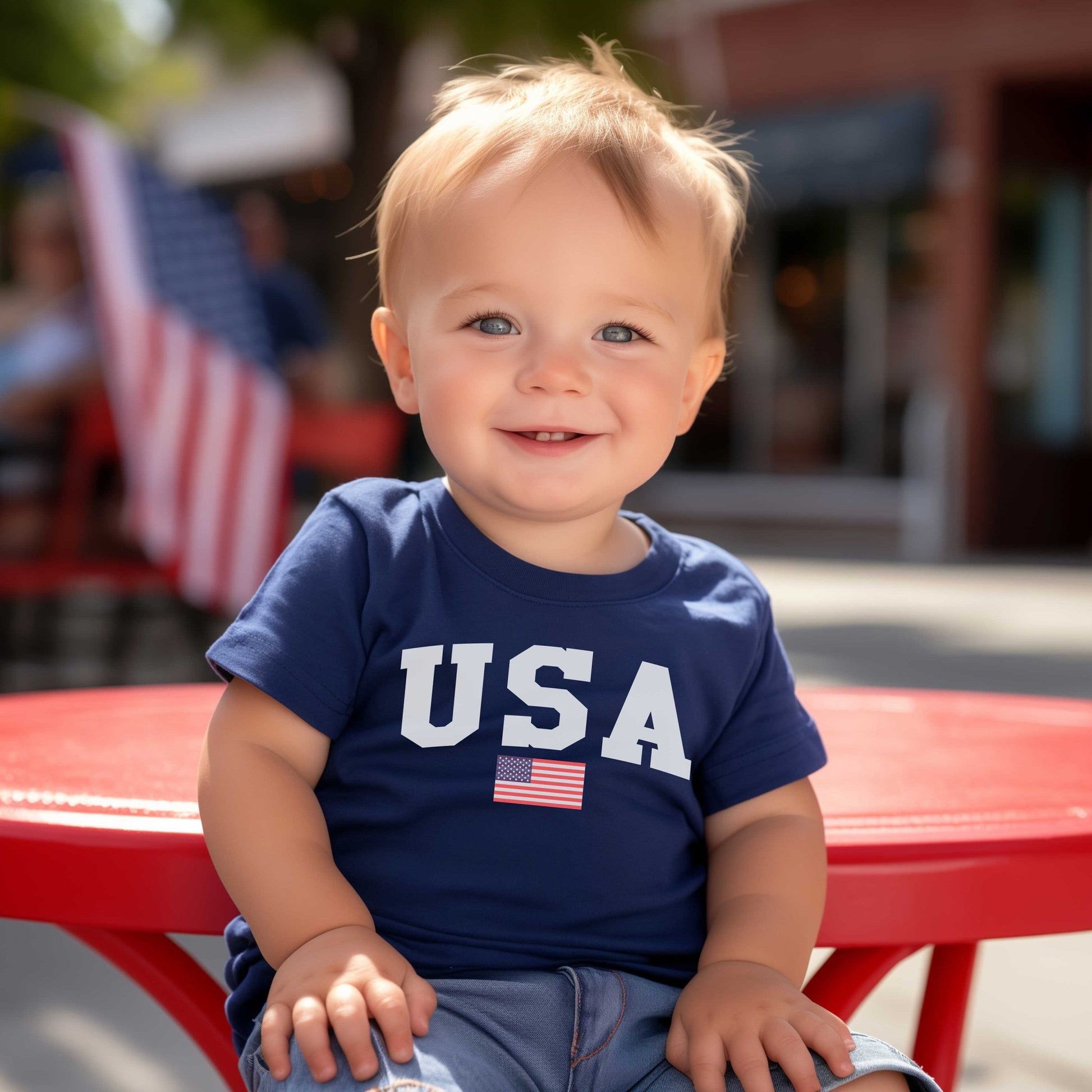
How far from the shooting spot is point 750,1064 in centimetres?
105

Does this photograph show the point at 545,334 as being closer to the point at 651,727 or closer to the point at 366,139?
the point at 651,727

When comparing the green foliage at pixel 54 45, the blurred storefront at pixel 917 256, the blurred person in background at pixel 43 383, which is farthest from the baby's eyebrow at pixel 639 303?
the green foliage at pixel 54 45

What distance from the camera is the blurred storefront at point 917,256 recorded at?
12.2 meters

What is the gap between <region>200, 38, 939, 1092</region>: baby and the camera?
1.10m

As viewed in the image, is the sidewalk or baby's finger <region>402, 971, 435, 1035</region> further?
the sidewalk

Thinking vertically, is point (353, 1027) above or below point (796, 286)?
above

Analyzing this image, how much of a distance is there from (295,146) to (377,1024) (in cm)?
1554

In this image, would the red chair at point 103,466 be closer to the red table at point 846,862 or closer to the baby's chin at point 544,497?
the red table at point 846,862

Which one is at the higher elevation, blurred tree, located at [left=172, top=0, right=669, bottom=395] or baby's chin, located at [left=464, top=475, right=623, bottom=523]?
blurred tree, located at [left=172, top=0, right=669, bottom=395]

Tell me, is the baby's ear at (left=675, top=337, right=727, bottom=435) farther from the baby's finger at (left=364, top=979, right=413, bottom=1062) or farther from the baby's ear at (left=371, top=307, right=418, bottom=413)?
the baby's finger at (left=364, top=979, right=413, bottom=1062)

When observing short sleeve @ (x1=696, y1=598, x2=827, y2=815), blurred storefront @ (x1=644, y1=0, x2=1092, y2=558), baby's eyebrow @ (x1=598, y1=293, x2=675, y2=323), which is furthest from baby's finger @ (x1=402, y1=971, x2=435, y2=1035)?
blurred storefront @ (x1=644, y1=0, x2=1092, y2=558)

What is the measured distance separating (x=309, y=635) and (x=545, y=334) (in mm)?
314

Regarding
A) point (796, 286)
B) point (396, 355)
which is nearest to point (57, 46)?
point (796, 286)

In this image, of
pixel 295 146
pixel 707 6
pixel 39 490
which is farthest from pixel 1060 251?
pixel 39 490
